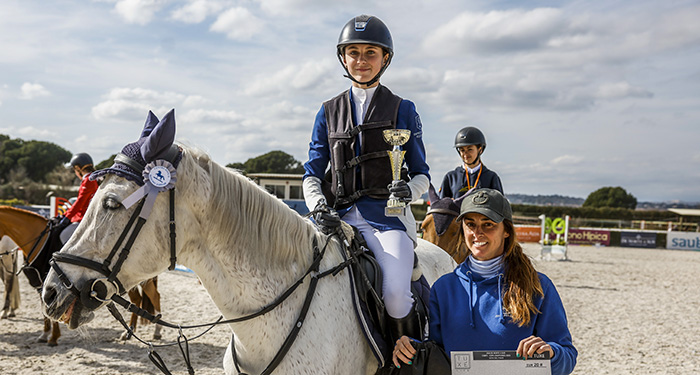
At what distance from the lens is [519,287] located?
7.02ft

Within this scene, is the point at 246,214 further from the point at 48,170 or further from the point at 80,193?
the point at 48,170

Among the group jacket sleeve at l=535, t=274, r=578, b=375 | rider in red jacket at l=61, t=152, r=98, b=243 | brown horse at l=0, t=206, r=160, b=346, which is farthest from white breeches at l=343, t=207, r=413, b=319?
brown horse at l=0, t=206, r=160, b=346

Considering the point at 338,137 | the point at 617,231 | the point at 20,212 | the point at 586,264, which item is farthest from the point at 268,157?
the point at 338,137

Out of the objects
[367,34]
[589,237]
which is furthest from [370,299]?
[589,237]

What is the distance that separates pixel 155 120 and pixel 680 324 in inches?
403

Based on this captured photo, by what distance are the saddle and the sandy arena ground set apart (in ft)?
5.55

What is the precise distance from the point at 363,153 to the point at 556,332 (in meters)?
1.43

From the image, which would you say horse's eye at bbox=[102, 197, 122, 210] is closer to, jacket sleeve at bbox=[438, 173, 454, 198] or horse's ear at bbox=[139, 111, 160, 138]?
horse's ear at bbox=[139, 111, 160, 138]

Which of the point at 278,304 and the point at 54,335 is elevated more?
the point at 278,304

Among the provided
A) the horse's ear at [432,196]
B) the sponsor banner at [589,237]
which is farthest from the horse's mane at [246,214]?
the sponsor banner at [589,237]

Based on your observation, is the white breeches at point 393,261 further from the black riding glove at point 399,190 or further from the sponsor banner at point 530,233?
the sponsor banner at point 530,233

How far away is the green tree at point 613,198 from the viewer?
58.9 metres

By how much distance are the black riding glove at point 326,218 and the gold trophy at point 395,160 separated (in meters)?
0.28

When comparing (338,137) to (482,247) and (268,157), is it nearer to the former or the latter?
(482,247)
